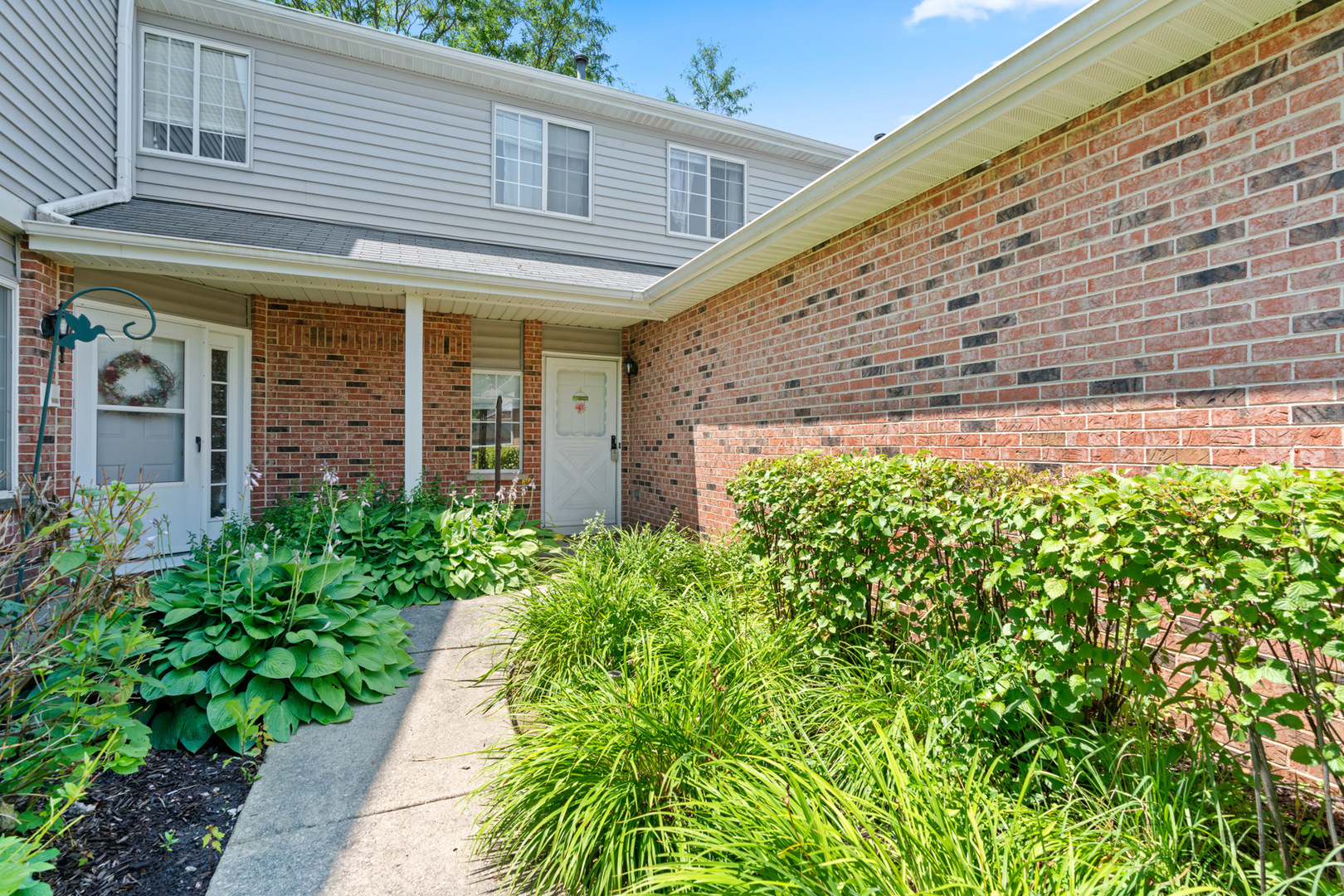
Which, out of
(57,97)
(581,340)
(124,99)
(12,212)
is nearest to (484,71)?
(581,340)

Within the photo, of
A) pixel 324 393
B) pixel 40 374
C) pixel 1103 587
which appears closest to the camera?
pixel 1103 587

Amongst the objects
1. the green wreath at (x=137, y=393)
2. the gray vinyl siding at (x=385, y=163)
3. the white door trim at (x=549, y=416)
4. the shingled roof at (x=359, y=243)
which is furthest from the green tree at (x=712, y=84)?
the green wreath at (x=137, y=393)

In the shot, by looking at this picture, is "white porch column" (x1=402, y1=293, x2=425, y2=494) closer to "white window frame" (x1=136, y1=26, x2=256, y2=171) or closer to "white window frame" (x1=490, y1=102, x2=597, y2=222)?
"white window frame" (x1=490, y1=102, x2=597, y2=222)

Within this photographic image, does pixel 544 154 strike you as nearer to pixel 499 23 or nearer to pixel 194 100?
pixel 194 100

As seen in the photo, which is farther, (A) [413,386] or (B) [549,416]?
(B) [549,416]

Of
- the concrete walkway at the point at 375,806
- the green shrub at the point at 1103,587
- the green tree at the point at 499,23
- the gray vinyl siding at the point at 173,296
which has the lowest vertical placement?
the concrete walkway at the point at 375,806

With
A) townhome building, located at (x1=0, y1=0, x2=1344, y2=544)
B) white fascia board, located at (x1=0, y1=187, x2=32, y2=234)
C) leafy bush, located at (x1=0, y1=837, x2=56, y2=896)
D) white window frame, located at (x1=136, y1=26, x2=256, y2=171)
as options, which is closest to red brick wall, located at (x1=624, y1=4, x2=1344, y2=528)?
townhome building, located at (x1=0, y1=0, x2=1344, y2=544)

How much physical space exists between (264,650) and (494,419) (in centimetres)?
486

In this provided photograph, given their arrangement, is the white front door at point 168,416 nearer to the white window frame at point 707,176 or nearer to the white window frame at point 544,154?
the white window frame at point 544,154

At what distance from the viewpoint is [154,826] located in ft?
7.34

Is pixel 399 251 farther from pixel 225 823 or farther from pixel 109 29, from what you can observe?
pixel 225 823

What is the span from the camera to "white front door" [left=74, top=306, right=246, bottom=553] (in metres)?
5.21

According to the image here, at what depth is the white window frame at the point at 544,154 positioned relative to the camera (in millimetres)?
7859

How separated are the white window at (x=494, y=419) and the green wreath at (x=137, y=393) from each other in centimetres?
293
